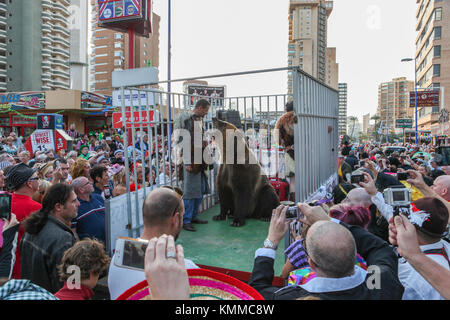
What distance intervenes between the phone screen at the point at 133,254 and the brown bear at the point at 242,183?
3.27 m

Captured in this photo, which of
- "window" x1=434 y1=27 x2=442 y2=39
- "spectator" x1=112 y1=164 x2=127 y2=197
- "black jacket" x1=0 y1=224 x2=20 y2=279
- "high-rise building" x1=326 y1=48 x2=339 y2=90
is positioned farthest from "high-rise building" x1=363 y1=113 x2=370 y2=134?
"black jacket" x1=0 y1=224 x2=20 y2=279

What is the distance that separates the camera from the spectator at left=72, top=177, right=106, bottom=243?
370 cm

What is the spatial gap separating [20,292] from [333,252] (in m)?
1.47

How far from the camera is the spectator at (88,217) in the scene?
12.1ft

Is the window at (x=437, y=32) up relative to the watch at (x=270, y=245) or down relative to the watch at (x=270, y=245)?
up

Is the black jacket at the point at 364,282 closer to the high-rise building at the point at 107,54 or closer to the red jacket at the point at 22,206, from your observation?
the red jacket at the point at 22,206

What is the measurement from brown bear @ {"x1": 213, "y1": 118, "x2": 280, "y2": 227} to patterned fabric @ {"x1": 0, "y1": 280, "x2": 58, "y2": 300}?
3459 mm

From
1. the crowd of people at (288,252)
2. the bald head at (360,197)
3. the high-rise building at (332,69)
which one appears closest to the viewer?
the crowd of people at (288,252)

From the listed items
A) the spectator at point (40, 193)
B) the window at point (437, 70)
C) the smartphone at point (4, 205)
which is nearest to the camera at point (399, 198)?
the smartphone at point (4, 205)

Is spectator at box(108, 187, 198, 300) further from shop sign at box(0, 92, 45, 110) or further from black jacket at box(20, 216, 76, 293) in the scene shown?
shop sign at box(0, 92, 45, 110)

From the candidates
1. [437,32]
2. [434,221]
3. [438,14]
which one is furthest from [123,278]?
[438,14]

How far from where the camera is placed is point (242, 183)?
4.75 m

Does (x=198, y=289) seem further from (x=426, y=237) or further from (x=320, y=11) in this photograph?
(x=320, y=11)
